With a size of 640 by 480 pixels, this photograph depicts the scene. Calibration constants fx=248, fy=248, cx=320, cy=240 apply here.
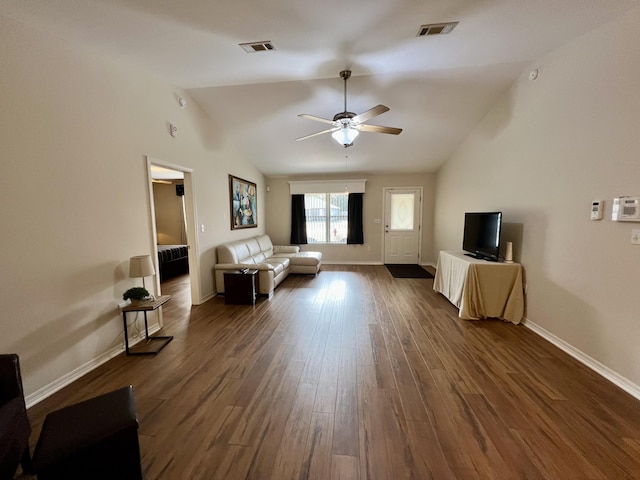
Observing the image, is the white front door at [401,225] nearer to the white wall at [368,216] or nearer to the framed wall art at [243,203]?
the white wall at [368,216]

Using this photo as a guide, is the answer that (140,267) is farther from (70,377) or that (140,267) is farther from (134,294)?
(70,377)

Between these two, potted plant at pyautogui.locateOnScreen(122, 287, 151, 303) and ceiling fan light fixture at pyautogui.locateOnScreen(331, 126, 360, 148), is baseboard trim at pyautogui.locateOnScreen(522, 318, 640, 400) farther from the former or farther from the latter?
potted plant at pyautogui.locateOnScreen(122, 287, 151, 303)

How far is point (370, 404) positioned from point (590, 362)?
2.11 meters

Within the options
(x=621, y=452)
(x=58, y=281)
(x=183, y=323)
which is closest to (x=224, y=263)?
(x=183, y=323)

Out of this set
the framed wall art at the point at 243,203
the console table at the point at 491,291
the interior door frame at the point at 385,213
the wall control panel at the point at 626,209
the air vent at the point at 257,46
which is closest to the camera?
the wall control panel at the point at 626,209

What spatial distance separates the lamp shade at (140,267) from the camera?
246 cm

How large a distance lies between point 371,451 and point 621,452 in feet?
4.69

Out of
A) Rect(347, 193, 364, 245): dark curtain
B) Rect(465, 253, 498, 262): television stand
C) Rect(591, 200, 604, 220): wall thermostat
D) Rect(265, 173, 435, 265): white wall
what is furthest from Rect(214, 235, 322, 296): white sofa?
Rect(591, 200, 604, 220): wall thermostat

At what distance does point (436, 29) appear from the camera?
2.15m

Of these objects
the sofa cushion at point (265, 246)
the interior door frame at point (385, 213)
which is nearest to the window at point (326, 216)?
the interior door frame at point (385, 213)

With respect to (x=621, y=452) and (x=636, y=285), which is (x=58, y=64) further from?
(x=636, y=285)

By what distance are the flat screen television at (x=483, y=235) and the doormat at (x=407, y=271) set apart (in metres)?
1.63

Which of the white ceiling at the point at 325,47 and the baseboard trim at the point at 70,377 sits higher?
the white ceiling at the point at 325,47

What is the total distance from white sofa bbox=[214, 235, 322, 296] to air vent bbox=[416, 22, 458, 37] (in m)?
3.48
